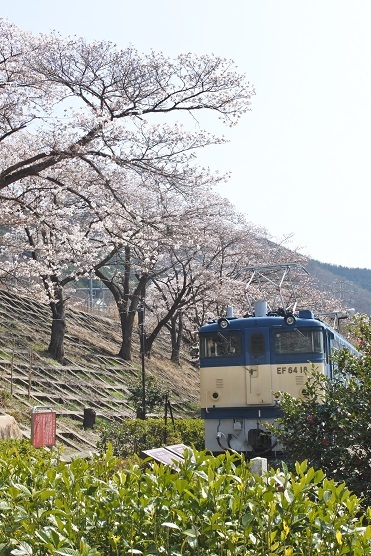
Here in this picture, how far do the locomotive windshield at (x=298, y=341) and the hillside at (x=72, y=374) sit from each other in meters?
4.86

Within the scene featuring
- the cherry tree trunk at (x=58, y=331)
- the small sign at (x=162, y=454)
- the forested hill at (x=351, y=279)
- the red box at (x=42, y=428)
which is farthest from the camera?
the forested hill at (x=351, y=279)

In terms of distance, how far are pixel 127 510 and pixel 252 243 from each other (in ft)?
100

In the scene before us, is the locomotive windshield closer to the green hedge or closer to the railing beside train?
the railing beside train

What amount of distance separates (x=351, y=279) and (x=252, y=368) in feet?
279

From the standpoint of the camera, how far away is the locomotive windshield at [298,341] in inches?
502

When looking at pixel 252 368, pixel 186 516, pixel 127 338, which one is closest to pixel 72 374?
pixel 127 338

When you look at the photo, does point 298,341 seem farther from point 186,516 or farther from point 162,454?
point 186,516

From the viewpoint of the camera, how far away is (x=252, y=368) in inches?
514

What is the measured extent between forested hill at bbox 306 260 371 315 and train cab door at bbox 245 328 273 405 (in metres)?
63.7

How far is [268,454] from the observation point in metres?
12.4

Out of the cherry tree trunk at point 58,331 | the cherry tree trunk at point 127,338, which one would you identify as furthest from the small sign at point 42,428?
the cherry tree trunk at point 127,338

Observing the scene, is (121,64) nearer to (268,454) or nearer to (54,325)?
(268,454)

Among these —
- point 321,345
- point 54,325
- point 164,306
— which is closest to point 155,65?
point 321,345

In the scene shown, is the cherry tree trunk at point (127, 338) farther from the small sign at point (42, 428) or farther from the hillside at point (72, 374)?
the small sign at point (42, 428)
